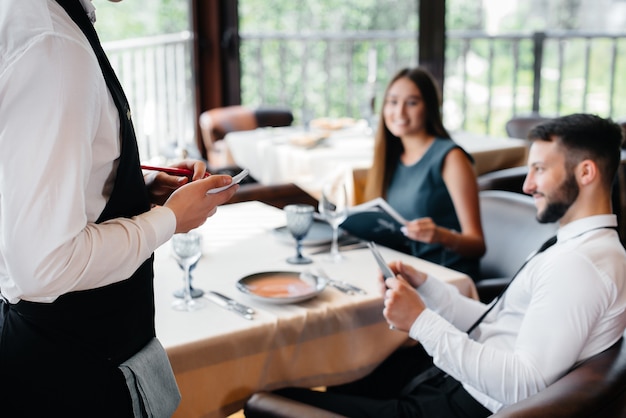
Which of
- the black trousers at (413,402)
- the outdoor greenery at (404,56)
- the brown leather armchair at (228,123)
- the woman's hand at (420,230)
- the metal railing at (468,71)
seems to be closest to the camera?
the black trousers at (413,402)

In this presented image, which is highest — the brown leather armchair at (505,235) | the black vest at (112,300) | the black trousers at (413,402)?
the black vest at (112,300)

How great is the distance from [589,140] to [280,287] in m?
0.78

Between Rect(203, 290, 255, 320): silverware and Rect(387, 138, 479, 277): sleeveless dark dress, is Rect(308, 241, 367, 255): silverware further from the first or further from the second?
Rect(203, 290, 255, 320): silverware

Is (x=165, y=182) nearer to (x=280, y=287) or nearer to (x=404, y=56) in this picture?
(x=280, y=287)

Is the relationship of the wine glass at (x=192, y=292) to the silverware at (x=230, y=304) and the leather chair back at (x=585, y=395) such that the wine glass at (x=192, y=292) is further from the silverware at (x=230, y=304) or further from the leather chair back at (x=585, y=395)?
the leather chair back at (x=585, y=395)

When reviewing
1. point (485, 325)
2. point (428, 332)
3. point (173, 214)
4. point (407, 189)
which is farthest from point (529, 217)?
point (173, 214)

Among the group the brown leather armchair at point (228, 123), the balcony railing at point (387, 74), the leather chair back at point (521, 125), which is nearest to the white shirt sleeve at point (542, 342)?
the brown leather armchair at point (228, 123)

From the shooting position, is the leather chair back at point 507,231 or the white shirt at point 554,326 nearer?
the white shirt at point 554,326

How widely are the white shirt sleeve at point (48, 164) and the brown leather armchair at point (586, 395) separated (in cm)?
67

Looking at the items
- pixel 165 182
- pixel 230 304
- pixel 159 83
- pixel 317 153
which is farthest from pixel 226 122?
pixel 165 182

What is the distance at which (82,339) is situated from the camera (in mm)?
1150

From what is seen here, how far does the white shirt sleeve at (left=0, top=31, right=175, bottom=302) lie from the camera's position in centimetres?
97

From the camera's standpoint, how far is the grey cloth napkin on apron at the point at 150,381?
1.21m

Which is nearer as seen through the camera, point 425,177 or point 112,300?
point 112,300
